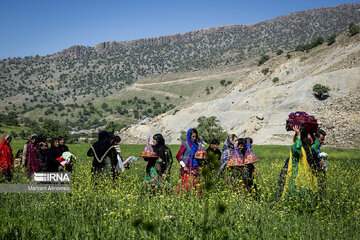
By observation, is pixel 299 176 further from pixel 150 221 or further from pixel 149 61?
pixel 149 61

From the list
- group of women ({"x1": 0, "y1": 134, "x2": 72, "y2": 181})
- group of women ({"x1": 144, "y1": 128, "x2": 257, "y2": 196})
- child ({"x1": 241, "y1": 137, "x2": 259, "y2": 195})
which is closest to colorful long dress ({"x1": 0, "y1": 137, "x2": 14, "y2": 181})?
group of women ({"x1": 0, "y1": 134, "x2": 72, "y2": 181})

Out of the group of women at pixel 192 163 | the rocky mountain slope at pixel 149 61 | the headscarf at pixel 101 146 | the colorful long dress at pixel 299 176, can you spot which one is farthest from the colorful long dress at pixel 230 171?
the rocky mountain slope at pixel 149 61

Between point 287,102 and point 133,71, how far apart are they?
114726 millimetres

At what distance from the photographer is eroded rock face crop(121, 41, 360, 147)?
95.5 ft

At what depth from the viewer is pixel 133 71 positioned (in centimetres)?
14150

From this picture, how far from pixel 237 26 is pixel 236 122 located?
544ft

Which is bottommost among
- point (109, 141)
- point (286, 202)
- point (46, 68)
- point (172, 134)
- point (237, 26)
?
point (172, 134)

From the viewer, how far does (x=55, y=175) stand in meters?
7.71

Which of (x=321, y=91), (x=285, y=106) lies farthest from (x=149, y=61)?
(x=321, y=91)

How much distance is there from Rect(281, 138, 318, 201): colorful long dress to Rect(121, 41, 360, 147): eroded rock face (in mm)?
22632

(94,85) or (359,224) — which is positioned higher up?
(94,85)

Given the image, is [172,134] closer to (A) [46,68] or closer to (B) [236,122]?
(B) [236,122]

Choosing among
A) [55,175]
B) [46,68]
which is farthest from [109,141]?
[46,68]

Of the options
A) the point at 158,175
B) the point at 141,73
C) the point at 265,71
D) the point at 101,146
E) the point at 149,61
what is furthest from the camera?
the point at 149,61
